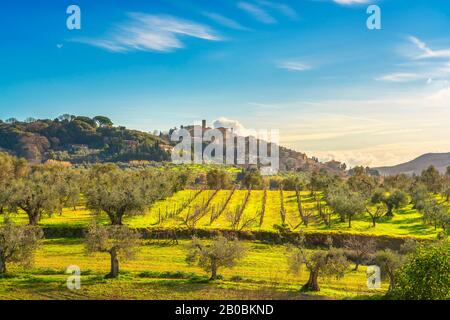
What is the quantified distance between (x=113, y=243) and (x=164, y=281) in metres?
8.92

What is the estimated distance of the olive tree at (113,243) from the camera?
53344 millimetres

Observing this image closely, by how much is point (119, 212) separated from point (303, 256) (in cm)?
4335

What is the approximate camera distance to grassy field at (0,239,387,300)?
45312 millimetres

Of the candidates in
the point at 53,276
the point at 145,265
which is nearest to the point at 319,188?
the point at 145,265

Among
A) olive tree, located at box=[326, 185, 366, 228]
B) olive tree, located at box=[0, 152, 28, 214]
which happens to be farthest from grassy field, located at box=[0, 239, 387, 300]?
olive tree, located at box=[0, 152, 28, 214]

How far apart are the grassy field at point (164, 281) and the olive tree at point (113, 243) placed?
7.38 ft

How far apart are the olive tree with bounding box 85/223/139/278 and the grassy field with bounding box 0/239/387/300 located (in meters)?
2.25

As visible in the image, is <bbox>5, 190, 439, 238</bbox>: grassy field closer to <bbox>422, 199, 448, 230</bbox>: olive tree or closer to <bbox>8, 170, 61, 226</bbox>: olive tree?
<bbox>422, 199, 448, 230</bbox>: olive tree

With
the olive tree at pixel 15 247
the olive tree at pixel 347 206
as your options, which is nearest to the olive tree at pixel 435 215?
the olive tree at pixel 347 206

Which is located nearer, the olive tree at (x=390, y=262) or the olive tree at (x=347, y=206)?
the olive tree at (x=390, y=262)

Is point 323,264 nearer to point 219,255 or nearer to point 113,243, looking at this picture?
point 219,255

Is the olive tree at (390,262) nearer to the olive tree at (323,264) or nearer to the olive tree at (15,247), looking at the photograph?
the olive tree at (323,264)

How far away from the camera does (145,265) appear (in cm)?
6028
